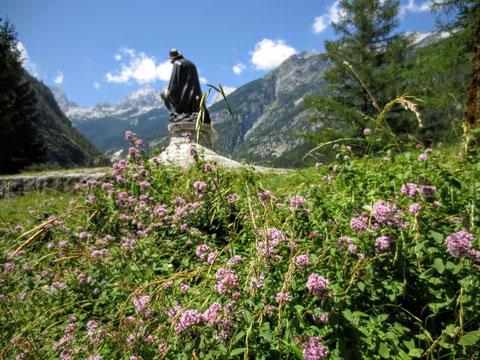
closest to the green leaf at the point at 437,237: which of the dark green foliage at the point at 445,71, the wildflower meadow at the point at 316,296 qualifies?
the wildflower meadow at the point at 316,296

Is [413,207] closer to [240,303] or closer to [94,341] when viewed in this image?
[240,303]

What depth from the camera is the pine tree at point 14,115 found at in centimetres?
1889

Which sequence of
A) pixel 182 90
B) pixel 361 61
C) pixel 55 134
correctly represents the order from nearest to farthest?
pixel 182 90, pixel 361 61, pixel 55 134

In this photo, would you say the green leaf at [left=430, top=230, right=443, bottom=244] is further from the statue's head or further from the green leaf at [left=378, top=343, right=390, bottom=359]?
the statue's head

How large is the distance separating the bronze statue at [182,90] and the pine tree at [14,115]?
1340cm

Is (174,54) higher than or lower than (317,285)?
higher

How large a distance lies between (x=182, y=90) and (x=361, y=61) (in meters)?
13.9

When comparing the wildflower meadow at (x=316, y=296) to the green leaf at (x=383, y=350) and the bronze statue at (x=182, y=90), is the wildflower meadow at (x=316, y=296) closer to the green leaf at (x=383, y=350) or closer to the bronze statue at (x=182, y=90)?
the green leaf at (x=383, y=350)

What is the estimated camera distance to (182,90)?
45.5ft

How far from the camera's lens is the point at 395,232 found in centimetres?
154

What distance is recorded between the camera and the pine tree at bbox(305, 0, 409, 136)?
1820cm

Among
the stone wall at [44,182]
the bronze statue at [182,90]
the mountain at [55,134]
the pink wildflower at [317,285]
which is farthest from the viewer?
the mountain at [55,134]

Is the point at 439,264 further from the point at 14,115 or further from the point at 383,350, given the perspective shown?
the point at 14,115

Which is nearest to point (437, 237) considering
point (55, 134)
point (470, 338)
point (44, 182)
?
point (470, 338)
